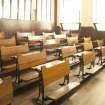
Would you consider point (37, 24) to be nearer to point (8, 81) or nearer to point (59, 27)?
point (59, 27)

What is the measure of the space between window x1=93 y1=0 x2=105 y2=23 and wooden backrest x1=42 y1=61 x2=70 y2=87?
6203mm

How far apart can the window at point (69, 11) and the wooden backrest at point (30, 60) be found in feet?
19.8

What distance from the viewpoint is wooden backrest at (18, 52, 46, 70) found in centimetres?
379

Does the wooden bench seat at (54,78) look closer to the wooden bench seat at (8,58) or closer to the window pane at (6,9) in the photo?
the wooden bench seat at (8,58)

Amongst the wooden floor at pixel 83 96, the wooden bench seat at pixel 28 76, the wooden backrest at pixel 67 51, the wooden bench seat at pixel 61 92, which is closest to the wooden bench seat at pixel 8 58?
the wooden bench seat at pixel 28 76

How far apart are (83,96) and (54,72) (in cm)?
79

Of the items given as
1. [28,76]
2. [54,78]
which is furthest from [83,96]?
[28,76]

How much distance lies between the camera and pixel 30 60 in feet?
13.1

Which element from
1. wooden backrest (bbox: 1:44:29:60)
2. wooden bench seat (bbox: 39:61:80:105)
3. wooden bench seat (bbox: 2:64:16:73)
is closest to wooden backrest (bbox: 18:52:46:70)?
wooden bench seat (bbox: 2:64:16:73)

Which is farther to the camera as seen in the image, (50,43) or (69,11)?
(69,11)

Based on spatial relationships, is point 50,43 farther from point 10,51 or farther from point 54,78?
point 54,78

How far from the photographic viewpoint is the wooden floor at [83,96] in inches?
140

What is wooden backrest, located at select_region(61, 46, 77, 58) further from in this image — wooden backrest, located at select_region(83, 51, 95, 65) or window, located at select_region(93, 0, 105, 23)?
window, located at select_region(93, 0, 105, 23)

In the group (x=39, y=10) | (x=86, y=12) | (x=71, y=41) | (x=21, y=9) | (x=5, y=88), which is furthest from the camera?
(x=86, y=12)
